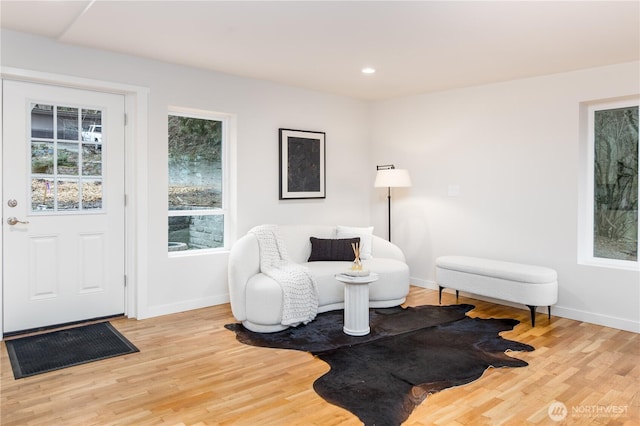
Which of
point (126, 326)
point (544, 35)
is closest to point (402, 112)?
point (544, 35)

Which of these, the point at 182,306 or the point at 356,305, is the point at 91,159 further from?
the point at 356,305

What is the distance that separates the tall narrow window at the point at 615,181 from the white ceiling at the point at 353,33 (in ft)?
1.82

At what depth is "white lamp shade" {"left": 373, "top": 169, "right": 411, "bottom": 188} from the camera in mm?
5387

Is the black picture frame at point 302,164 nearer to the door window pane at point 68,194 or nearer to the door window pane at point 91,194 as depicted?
the door window pane at point 91,194

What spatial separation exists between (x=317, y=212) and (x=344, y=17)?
292cm

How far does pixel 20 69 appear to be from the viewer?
11.8ft

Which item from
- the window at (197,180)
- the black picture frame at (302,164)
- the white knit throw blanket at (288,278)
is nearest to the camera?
the white knit throw blanket at (288,278)

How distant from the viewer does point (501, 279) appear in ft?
14.3

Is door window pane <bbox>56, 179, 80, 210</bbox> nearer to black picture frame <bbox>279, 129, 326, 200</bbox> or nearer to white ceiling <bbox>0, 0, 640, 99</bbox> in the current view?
white ceiling <bbox>0, 0, 640, 99</bbox>

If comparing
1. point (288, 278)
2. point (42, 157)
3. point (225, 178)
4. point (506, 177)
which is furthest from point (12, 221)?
point (506, 177)

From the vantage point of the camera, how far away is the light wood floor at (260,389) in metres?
2.47

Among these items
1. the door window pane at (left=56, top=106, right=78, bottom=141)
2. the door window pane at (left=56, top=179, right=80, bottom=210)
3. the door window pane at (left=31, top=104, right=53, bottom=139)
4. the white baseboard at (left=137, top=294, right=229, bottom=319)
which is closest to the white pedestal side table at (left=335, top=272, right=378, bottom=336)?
the white baseboard at (left=137, top=294, right=229, bottom=319)

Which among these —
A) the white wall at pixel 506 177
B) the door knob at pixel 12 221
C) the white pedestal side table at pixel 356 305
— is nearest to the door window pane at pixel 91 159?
the door knob at pixel 12 221

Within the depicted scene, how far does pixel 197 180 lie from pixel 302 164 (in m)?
1.29
